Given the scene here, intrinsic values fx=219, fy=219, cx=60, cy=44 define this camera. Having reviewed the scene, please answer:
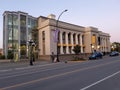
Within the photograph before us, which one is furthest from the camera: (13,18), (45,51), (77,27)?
(77,27)

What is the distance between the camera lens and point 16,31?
65250mm

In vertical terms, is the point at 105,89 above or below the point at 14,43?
below

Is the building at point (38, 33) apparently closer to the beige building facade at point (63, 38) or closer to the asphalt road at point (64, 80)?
the beige building facade at point (63, 38)

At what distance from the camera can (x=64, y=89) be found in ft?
32.2

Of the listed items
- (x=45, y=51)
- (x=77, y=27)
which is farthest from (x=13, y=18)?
(x=77, y=27)

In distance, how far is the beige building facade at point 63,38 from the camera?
59.6 metres

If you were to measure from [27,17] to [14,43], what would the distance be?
9.02 metres

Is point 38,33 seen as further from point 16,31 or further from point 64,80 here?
point 64,80

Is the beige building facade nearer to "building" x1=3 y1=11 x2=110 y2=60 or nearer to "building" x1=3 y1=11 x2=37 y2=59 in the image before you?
"building" x1=3 y1=11 x2=110 y2=60

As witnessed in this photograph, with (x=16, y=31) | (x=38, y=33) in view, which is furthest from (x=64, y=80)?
(x=38, y=33)

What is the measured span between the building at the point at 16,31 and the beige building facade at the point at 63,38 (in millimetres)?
4573

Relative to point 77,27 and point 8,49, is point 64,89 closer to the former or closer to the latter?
point 8,49

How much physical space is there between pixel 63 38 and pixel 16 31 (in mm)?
14407

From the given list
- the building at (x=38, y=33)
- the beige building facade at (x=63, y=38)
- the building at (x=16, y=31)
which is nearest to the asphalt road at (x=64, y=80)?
the beige building facade at (x=63, y=38)
